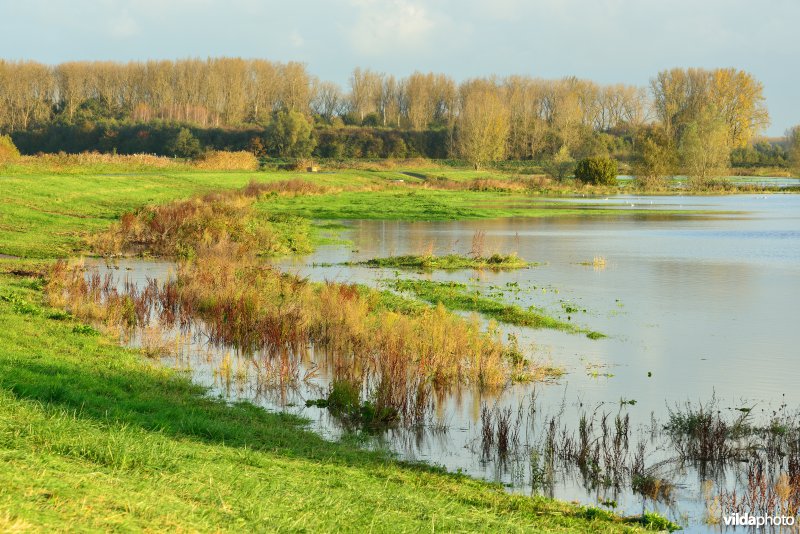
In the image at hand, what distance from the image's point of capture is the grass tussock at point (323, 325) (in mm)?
13523

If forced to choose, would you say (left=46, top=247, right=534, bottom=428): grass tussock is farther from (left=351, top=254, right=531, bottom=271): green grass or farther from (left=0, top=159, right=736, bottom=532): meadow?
(left=351, top=254, right=531, bottom=271): green grass

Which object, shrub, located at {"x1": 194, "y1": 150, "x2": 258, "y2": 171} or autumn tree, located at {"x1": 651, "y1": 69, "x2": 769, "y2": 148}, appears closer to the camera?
shrub, located at {"x1": 194, "y1": 150, "x2": 258, "y2": 171}

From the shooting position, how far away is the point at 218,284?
65.1 feet

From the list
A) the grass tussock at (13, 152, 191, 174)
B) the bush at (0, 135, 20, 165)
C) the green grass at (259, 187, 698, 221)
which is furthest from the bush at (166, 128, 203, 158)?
the green grass at (259, 187, 698, 221)

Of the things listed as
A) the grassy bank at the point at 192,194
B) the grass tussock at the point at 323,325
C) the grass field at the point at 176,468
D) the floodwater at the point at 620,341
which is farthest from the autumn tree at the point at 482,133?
the grass field at the point at 176,468

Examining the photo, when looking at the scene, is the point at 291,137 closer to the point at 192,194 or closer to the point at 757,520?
the point at 192,194

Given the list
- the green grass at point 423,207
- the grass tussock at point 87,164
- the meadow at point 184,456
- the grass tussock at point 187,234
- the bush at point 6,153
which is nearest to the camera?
the meadow at point 184,456

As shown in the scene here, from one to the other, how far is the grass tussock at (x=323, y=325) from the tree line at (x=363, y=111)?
76634mm

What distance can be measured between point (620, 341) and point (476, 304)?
152 inches

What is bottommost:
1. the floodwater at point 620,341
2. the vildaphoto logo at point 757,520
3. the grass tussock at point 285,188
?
the vildaphoto logo at point 757,520

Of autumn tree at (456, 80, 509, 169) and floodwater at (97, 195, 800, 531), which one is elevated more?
autumn tree at (456, 80, 509, 169)

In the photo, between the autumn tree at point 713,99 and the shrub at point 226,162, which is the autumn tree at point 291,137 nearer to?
the shrub at point 226,162

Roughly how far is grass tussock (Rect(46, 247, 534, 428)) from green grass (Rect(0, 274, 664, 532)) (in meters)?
2.30

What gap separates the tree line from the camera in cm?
11075
